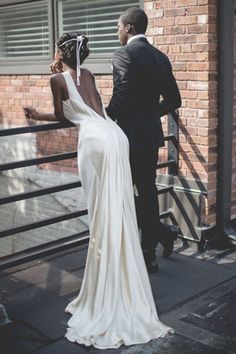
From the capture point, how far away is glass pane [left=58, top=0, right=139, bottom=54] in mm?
6312

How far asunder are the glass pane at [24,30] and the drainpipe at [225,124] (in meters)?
2.75

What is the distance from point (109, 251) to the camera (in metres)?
3.72

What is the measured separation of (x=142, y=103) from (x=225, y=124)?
1.09 meters

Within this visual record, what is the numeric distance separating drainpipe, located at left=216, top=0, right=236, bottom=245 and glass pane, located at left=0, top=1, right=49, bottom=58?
2.75 metres

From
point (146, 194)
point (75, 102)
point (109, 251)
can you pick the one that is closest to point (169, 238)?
point (146, 194)

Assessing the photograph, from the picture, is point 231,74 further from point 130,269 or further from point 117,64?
point 130,269

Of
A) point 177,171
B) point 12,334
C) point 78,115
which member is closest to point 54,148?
point 177,171

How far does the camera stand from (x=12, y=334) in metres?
3.72

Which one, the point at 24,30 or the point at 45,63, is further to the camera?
the point at 24,30

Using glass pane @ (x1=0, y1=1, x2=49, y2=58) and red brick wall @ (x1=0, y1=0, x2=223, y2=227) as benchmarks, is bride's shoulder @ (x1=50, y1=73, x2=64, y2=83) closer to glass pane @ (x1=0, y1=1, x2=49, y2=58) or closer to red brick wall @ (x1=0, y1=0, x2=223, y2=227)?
red brick wall @ (x1=0, y1=0, x2=223, y2=227)

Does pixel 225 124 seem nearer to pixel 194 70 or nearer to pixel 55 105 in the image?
pixel 194 70

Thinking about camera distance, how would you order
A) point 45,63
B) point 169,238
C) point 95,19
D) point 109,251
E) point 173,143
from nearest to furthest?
point 109,251 → point 169,238 → point 173,143 → point 95,19 → point 45,63

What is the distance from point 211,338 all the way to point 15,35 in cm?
536

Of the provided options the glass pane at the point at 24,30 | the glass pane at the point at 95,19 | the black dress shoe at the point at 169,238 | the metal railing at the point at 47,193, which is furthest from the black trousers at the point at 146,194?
the glass pane at the point at 24,30
